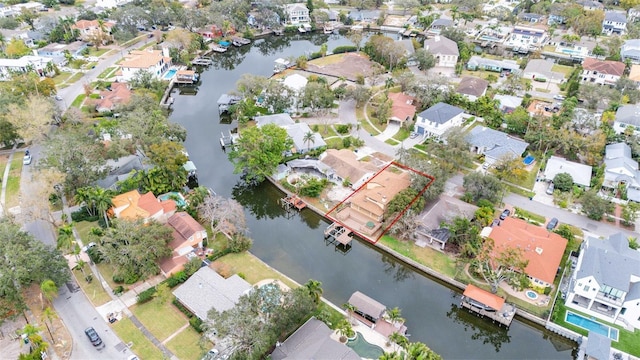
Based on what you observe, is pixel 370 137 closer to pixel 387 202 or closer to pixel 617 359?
pixel 387 202

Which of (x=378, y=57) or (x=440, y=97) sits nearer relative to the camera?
(x=440, y=97)

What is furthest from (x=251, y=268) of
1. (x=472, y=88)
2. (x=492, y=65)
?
(x=492, y=65)

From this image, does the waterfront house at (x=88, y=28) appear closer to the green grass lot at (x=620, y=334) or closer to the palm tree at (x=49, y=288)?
the palm tree at (x=49, y=288)

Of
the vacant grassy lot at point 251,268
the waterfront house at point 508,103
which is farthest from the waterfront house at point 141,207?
the waterfront house at point 508,103

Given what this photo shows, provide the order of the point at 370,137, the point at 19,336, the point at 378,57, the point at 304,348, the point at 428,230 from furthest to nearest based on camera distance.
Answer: the point at 378,57 < the point at 370,137 < the point at 428,230 < the point at 19,336 < the point at 304,348

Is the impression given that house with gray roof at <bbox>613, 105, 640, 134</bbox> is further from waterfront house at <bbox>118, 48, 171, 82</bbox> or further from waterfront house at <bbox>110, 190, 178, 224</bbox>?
waterfront house at <bbox>118, 48, 171, 82</bbox>

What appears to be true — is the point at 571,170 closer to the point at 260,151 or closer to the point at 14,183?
the point at 260,151

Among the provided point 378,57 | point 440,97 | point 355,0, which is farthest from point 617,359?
point 355,0

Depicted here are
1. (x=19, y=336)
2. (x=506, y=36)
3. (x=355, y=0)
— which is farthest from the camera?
(x=355, y=0)
